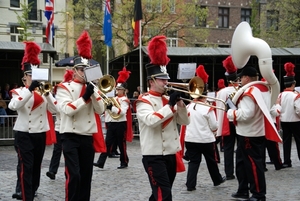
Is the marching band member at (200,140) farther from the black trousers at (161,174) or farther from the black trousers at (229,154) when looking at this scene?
the black trousers at (161,174)

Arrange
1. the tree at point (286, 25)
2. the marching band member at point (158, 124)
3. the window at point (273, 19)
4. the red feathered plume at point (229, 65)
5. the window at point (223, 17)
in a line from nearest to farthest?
1. the marching band member at point (158, 124)
2. the red feathered plume at point (229, 65)
3. the tree at point (286, 25)
4. the window at point (273, 19)
5. the window at point (223, 17)

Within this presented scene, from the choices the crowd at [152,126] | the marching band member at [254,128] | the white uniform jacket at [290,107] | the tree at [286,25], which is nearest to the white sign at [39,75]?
the crowd at [152,126]

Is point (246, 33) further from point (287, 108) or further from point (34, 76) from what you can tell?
point (287, 108)

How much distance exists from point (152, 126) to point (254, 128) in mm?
2220

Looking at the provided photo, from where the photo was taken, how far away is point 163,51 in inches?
273

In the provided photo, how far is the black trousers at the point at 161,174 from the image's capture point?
6.55 metres

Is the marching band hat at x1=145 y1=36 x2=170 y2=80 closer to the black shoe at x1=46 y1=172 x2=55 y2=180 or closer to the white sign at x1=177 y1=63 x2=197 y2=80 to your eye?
the white sign at x1=177 y1=63 x2=197 y2=80

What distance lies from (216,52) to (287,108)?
1048cm

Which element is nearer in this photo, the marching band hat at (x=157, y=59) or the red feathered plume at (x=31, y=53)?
the marching band hat at (x=157, y=59)

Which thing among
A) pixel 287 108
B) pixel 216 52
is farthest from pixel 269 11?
pixel 287 108

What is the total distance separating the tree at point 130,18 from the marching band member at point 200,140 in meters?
23.2

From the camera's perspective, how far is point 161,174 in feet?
21.7

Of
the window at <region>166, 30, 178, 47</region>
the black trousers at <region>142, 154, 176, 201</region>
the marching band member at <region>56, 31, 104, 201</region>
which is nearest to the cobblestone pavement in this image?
the marching band member at <region>56, 31, 104, 201</region>

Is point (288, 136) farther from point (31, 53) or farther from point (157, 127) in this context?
point (157, 127)
